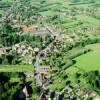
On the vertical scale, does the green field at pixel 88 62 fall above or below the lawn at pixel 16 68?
below

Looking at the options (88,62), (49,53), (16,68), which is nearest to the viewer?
(16,68)

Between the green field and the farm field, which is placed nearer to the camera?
the farm field

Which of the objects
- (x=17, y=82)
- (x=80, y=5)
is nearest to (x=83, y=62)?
(x=17, y=82)

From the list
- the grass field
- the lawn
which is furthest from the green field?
the lawn

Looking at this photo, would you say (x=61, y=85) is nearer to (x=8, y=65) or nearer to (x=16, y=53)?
(x=8, y=65)

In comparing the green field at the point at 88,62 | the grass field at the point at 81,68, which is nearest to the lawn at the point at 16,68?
the grass field at the point at 81,68

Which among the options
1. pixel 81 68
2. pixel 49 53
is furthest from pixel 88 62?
pixel 49 53

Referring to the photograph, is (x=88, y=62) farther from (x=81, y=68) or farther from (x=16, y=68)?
(x=16, y=68)

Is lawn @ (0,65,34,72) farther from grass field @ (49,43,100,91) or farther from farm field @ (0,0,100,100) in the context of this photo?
grass field @ (49,43,100,91)

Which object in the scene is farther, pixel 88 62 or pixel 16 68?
pixel 88 62

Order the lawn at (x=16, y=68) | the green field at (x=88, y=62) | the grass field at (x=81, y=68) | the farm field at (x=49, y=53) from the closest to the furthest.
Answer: the farm field at (x=49, y=53) < the grass field at (x=81, y=68) < the lawn at (x=16, y=68) < the green field at (x=88, y=62)

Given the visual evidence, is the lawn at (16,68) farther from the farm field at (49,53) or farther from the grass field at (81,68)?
the grass field at (81,68)
